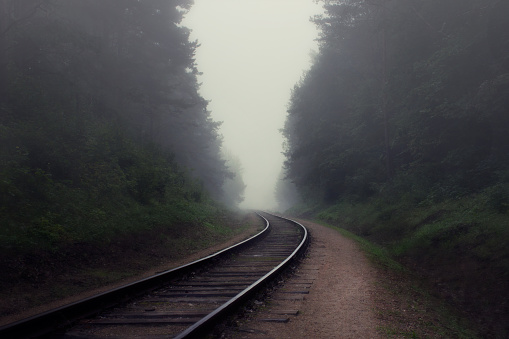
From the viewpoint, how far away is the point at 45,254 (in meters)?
7.59

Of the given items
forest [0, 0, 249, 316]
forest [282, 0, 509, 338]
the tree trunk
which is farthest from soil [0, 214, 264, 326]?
the tree trunk

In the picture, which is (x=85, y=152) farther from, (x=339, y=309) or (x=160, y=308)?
(x=339, y=309)

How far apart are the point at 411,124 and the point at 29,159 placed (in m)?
17.8

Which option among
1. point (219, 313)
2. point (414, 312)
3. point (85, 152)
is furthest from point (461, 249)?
point (85, 152)

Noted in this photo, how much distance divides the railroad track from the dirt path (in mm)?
467

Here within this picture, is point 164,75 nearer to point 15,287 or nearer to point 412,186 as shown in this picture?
point 412,186

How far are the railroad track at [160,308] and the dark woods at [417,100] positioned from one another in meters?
11.2

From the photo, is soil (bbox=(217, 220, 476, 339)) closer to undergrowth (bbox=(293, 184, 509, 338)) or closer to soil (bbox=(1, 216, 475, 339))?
soil (bbox=(1, 216, 475, 339))

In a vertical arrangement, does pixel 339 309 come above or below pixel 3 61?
below

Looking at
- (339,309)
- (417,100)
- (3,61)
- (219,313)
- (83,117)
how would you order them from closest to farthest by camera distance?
(219,313) < (339,309) < (3,61) < (83,117) < (417,100)

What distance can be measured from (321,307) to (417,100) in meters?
16.4

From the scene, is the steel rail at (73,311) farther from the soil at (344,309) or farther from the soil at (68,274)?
the soil at (344,309)

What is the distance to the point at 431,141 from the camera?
17.6 m

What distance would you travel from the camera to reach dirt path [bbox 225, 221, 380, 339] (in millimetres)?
4543
